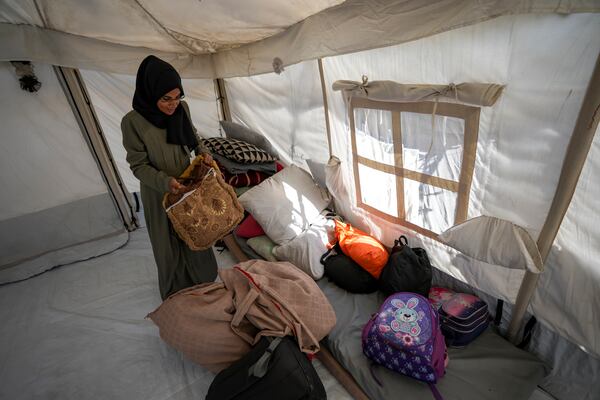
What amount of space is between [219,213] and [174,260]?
483 mm

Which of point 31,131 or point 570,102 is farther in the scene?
point 31,131

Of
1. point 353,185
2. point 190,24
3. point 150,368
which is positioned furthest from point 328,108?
point 150,368

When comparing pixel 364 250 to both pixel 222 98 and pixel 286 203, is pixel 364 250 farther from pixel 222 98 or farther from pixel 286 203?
pixel 222 98

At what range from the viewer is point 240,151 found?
238 cm

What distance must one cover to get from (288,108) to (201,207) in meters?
1.16

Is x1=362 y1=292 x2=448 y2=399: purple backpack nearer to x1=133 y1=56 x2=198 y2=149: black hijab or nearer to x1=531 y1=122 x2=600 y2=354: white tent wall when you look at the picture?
x1=531 y1=122 x2=600 y2=354: white tent wall

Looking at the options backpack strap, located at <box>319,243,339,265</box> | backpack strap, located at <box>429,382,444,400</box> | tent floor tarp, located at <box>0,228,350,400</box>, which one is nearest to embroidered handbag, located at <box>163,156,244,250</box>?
backpack strap, located at <box>319,243,339,265</box>

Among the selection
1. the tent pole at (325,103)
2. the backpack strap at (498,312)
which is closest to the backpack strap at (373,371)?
the backpack strap at (498,312)

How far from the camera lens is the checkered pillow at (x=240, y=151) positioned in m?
2.38

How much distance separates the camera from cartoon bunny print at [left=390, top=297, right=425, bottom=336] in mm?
1214

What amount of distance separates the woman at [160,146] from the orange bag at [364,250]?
35.9 inches

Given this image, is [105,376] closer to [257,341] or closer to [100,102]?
[257,341]

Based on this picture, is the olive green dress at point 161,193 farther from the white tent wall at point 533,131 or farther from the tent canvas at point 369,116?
the white tent wall at point 533,131

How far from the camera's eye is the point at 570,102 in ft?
2.97
